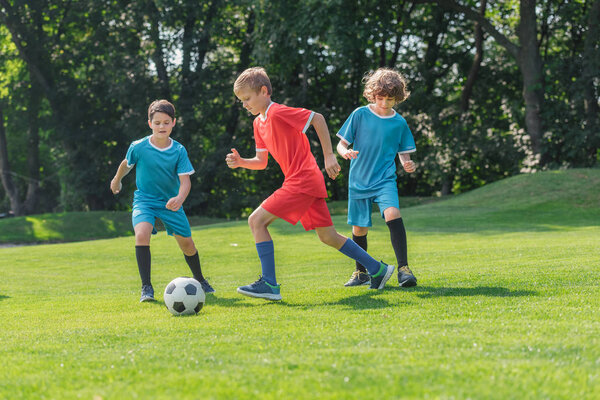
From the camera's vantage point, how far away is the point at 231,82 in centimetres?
3092

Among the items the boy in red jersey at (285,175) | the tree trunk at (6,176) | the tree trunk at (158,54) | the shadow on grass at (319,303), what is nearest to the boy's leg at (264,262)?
the boy in red jersey at (285,175)

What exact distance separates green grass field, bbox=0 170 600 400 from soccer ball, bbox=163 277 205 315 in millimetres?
135

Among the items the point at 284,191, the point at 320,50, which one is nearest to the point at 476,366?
the point at 284,191

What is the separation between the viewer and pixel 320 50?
1072 inches

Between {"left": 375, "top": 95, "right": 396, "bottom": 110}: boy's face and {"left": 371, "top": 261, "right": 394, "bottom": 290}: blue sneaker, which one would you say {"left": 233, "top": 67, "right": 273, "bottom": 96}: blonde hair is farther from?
{"left": 371, "top": 261, "right": 394, "bottom": 290}: blue sneaker

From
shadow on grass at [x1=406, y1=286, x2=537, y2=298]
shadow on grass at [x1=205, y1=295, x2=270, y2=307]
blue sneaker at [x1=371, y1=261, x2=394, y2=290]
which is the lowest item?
shadow on grass at [x1=205, y1=295, x2=270, y2=307]

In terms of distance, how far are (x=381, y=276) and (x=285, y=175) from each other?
1.32m

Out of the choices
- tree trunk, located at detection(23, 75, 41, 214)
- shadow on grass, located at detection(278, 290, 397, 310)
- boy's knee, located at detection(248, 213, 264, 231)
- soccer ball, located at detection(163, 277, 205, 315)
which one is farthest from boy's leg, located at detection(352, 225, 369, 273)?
tree trunk, located at detection(23, 75, 41, 214)

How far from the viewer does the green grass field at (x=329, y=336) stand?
3.10 metres

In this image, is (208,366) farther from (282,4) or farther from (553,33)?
(553,33)

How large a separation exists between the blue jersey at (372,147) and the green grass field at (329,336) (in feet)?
3.51

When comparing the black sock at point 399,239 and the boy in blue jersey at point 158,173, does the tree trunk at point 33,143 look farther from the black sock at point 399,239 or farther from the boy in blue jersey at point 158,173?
the black sock at point 399,239

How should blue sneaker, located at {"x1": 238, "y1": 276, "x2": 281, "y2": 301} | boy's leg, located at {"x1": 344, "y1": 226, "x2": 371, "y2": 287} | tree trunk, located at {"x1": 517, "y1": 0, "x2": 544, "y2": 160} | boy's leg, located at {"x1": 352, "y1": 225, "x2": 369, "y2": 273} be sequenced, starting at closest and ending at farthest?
blue sneaker, located at {"x1": 238, "y1": 276, "x2": 281, "y2": 301}, boy's leg, located at {"x1": 344, "y1": 226, "x2": 371, "y2": 287}, boy's leg, located at {"x1": 352, "y1": 225, "x2": 369, "y2": 273}, tree trunk, located at {"x1": 517, "y1": 0, "x2": 544, "y2": 160}

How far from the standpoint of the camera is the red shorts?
5.96 meters
